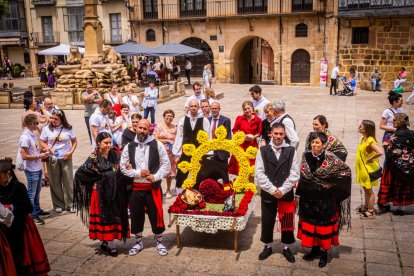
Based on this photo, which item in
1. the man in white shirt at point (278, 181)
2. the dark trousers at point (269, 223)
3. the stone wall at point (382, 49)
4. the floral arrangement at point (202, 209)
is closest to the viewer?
the man in white shirt at point (278, 181)

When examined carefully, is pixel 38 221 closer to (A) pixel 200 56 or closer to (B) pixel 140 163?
(B) pixel 140 163

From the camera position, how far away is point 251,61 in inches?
1329

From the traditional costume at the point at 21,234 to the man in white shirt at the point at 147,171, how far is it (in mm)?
1271

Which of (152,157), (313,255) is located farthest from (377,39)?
(152,157)

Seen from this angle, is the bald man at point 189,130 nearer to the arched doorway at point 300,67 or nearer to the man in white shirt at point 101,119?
the man in white shirt at point 101,119

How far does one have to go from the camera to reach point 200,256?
219 inches

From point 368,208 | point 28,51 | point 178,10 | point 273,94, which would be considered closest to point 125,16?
point 178,10

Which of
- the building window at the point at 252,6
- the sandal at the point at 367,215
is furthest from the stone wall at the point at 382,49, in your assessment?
the sandal at the point at 367,215

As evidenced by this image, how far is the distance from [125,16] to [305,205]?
1222 inches

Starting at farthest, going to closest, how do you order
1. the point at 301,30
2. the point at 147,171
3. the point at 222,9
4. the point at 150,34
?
the point at 150,34, the point at 222,9, the point at 301,30, the point at 147,171

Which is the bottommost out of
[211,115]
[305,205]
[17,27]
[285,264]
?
[285,264]

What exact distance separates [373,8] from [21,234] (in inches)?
923

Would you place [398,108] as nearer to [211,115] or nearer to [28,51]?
[211,115]

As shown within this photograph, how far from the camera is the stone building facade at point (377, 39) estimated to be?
Answer: 76.4 feet
